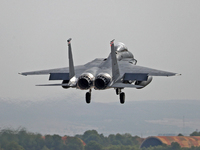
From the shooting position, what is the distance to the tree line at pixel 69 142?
73812mm

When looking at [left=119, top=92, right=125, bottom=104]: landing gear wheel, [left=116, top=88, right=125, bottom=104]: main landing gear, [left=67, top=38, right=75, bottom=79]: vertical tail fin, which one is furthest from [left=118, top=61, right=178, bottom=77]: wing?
[left=67, top=38, right=75, bottom=79]: vertical tail fin

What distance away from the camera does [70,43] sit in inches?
1988

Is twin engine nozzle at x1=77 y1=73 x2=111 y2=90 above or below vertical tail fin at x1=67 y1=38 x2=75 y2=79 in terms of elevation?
below

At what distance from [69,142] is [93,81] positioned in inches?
2281

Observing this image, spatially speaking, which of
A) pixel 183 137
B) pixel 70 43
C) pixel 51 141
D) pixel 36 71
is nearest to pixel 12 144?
pixel 51 141

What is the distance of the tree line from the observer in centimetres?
7381

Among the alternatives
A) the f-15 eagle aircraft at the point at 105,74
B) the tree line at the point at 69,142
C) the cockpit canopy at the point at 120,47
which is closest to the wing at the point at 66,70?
the f-15 eagle aircraft at the point at 105,74

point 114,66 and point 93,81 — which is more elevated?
point 114,66

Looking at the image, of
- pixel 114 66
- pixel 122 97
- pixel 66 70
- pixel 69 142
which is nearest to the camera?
pixel 114 66

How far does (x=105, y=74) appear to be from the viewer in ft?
158

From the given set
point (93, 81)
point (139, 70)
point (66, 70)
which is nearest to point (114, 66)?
point (93, 81)

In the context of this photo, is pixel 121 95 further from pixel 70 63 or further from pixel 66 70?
pixel 66 70

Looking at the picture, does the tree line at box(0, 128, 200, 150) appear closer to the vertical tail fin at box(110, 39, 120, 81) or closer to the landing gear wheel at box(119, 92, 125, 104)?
the landing gear wheel at box(119, 92, 125, 104)

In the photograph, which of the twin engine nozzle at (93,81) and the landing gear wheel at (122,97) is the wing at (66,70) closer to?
the landing gear wheel at (122,97)
